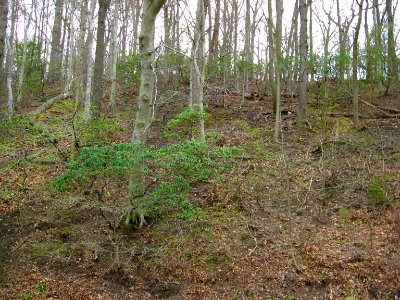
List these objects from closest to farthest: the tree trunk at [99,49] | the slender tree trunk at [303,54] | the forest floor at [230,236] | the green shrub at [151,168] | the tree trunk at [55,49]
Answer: the green shrub at [151,168], the forest floor at [230,236], the slender tree trunk at [303,54], the tree trunk at [99,49], the tree trunk at [55,49]

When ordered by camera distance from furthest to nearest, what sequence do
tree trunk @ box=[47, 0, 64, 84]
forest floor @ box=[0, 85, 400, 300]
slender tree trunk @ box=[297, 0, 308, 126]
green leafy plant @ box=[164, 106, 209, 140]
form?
tree trunk @ box=[47, 0, 64, 84] → slender tree trunk @ box=[297, 0, 308, 126] → green leafy plant @ box=[164, 106, 209, 140] → forest floor @ box=[0, 85, 400, 300]

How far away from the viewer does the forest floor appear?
610 cm

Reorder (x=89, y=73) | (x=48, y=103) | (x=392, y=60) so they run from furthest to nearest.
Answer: (x=48, y=103) → (x=392, y=60) → (x=89, y=73)

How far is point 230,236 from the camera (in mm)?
7461

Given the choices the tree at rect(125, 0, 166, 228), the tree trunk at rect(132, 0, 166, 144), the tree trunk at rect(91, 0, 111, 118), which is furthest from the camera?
the tree trunk at rect(91, 0, 111, 118)

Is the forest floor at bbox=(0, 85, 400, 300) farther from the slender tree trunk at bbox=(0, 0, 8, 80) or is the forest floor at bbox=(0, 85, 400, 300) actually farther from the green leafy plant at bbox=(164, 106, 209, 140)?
the slender tree trunk at bbox=(0, 0, 8, 80)

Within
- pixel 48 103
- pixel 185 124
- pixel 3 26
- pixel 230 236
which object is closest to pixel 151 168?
pixel 230 236

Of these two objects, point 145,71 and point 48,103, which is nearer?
point 145,71

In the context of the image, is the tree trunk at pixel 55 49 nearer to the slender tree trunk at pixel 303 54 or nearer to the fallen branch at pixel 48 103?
the fallen branch at pixel 48 103

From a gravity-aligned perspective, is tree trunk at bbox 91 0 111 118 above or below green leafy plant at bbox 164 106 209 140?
above

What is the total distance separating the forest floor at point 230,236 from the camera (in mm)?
6098

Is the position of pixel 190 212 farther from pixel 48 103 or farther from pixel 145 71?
pixel 48 103

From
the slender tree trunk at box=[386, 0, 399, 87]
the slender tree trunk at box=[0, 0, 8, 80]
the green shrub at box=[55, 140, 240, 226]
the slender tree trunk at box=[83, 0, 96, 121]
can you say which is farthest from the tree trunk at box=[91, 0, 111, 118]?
the slender tree trunk at box=[386, 0, 399, 87]

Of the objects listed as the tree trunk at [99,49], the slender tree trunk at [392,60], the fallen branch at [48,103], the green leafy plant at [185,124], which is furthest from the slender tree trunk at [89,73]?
the slender tree trunk at [392,60]
